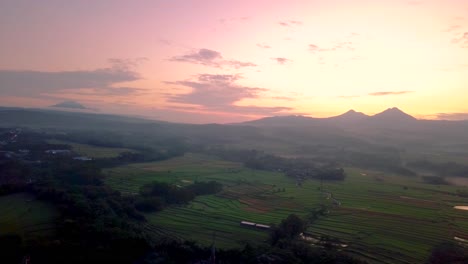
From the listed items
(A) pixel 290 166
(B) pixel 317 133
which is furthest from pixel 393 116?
(A) pixel 290 166

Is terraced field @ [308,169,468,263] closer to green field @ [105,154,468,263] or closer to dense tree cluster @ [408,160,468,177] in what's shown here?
green field @ [105,154,468,263]

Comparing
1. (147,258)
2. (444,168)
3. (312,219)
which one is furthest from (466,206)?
(147,258)

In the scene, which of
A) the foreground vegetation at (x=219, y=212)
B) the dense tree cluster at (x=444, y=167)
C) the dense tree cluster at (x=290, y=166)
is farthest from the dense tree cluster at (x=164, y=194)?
the dense tree cluster at (x=444, y=167)

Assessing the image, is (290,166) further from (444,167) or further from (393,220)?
(393,220)

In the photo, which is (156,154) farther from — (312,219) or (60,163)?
(312,219)

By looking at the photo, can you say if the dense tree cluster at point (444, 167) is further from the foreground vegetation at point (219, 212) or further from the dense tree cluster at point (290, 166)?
the dense tree cluster at point (290, 166)

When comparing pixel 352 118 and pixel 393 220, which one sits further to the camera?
pixel 352 118

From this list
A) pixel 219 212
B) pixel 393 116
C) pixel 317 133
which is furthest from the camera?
pixel 393 116

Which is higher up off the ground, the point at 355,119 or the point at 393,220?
the point at 355,119

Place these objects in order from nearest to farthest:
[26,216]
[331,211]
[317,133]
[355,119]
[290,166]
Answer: [26,216] < [331,211] < [290,166] < [317,133] < [355,119]
